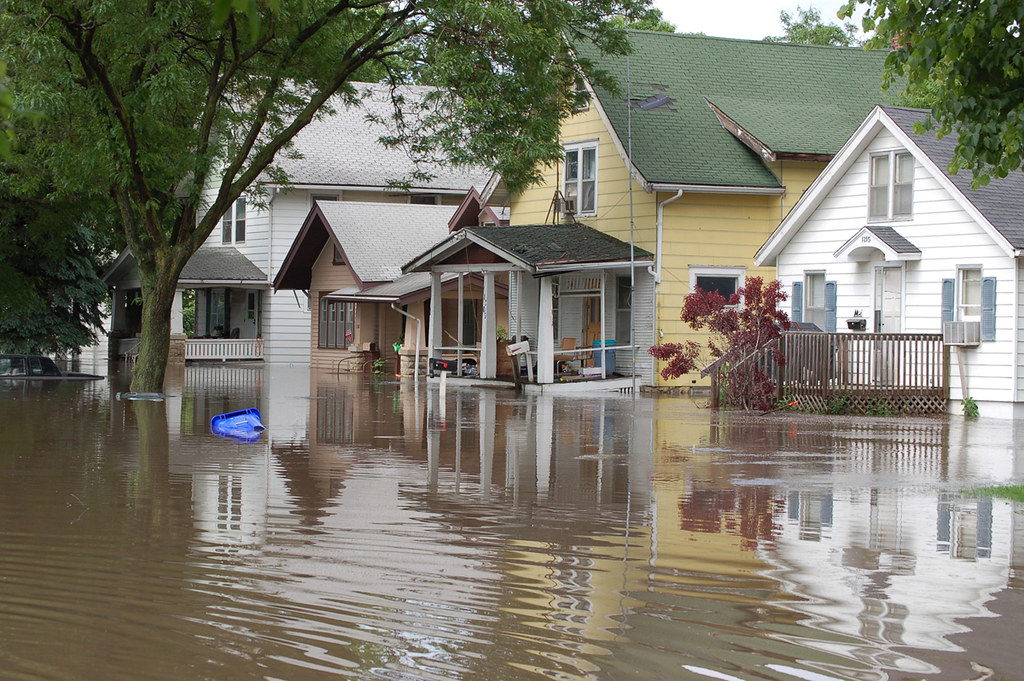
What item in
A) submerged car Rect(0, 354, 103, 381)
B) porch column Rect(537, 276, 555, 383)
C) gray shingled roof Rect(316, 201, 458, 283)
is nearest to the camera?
porch column Rect(537, 276, 555, 383)

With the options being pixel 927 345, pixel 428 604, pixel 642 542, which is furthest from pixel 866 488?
pixel 927 345

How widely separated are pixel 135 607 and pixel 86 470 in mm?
6654

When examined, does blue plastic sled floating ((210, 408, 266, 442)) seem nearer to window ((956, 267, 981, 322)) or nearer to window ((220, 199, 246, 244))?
window ((956, 267, 981, 322))

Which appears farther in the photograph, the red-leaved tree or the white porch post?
the white porch post

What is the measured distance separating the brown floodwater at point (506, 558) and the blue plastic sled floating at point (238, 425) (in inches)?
16.2

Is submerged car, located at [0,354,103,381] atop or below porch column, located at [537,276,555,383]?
below

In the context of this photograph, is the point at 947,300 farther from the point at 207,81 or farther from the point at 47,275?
the point at 47,275

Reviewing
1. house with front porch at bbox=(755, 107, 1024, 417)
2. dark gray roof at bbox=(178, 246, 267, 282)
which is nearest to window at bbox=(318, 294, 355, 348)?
dark gray roof at bbox=(178, 246, 267, 282)

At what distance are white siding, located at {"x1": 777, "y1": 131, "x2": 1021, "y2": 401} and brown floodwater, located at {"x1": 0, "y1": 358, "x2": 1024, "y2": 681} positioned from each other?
19.2 feet

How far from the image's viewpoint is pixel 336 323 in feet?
141

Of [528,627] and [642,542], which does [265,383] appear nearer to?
[642,542]

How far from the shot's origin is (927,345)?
22781 millimetres

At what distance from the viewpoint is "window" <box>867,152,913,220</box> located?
951 inches

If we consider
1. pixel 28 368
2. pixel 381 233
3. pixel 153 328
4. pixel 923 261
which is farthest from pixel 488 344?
pixel 923 261
